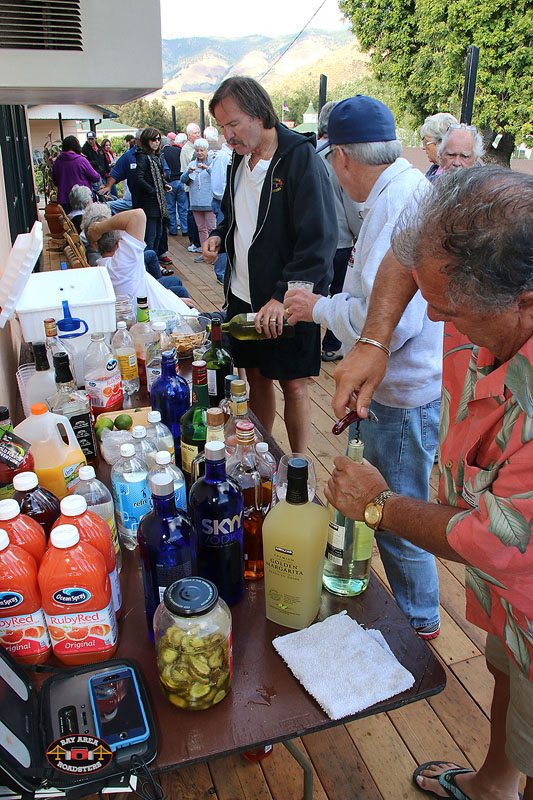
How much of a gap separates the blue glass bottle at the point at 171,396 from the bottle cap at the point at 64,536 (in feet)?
2.44

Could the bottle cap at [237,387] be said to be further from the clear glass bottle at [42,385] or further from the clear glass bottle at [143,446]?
the clear glass bottle at [42,385]

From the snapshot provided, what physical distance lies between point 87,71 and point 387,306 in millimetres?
936

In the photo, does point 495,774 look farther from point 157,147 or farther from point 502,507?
point 157,147

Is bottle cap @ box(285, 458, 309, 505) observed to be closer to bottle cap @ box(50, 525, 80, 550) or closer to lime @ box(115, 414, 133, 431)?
bottle cap @ box(50, 525, 80, 550)

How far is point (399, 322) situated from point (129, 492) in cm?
88

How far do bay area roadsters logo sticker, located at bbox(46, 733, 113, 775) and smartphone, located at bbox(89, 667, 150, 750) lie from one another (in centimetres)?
2

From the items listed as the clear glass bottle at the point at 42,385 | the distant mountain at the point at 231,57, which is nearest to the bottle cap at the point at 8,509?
the clear glass bottle at the point at 42,385

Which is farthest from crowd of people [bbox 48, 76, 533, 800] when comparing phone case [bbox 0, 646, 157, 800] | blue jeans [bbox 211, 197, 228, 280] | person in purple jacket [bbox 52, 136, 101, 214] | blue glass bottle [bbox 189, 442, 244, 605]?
person in purple jacket [bbox 52, 136, 101, 214]

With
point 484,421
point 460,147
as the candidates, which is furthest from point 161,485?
point 460,147

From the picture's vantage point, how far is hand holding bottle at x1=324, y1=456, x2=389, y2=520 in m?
1.13

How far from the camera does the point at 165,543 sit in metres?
1.01

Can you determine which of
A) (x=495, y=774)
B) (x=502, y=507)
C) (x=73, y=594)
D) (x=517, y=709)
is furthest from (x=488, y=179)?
(x=495, y=774)

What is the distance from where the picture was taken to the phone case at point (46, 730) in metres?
0.78

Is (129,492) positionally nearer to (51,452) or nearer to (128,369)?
(51,452)
